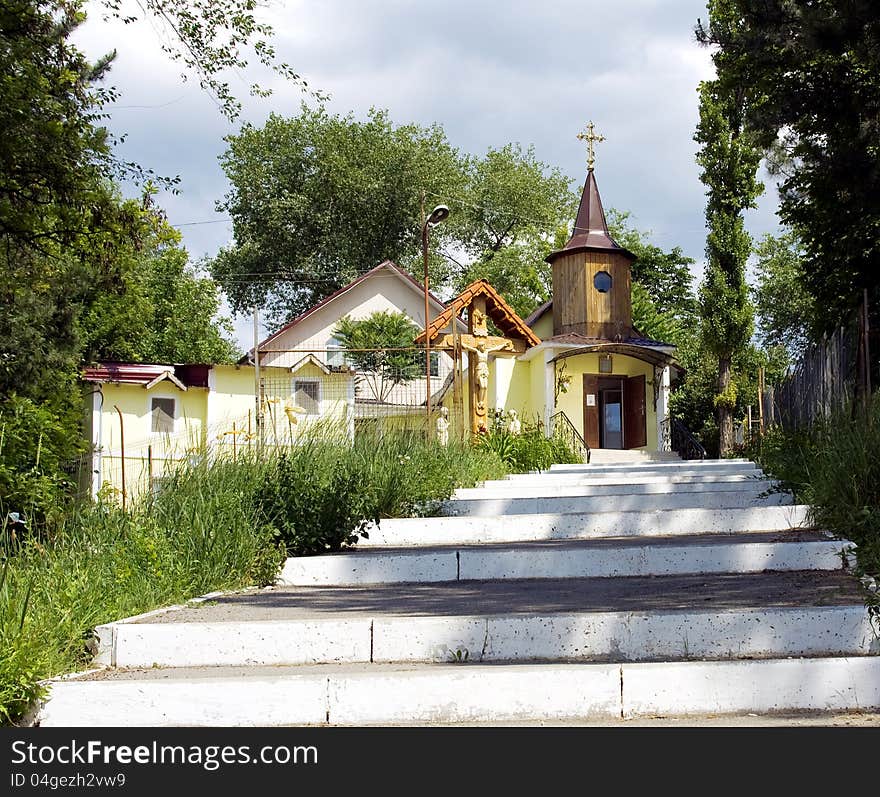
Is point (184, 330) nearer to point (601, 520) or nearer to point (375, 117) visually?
point (375, 117)

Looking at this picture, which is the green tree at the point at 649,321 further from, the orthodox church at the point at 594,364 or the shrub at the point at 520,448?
the shrub at the point at 520,448

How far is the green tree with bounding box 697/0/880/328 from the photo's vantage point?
8.09 metres

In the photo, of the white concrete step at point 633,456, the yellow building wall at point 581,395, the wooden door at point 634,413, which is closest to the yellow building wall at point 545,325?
the yellow building wall at point 581,395

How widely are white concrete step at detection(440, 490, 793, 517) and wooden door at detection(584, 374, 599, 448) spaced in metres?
17.2

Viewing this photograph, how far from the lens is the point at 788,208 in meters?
11.7

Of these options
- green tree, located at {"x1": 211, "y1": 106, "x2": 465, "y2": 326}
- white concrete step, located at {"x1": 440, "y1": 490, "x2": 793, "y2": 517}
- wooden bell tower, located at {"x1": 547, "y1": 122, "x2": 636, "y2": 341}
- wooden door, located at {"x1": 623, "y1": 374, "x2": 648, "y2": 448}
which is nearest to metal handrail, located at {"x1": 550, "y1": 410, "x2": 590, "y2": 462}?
wooden door, located at {"x1": 623, "y1": 374, "x2": 648, "y2": 448}

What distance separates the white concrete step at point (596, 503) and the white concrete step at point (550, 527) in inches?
31.4

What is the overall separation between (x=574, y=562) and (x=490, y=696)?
273 centimetres

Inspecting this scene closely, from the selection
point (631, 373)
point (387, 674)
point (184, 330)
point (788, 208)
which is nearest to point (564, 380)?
point (631, 373)

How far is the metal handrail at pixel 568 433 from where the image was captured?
21.9 meters

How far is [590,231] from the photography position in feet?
94.1

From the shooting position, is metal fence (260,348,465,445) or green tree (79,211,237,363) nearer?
metal fence (260,348,465,445)

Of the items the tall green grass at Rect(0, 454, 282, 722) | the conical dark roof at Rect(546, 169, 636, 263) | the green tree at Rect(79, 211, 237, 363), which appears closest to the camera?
the tall green grass at Rect(0, 454, 282, 722)

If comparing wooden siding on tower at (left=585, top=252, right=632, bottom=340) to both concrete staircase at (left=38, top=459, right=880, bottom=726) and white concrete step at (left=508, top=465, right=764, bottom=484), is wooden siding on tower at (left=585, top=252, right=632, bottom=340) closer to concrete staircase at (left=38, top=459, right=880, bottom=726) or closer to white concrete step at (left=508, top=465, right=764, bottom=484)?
→ white concrete step at (left=508, top=465, right=764, bottom=484)
